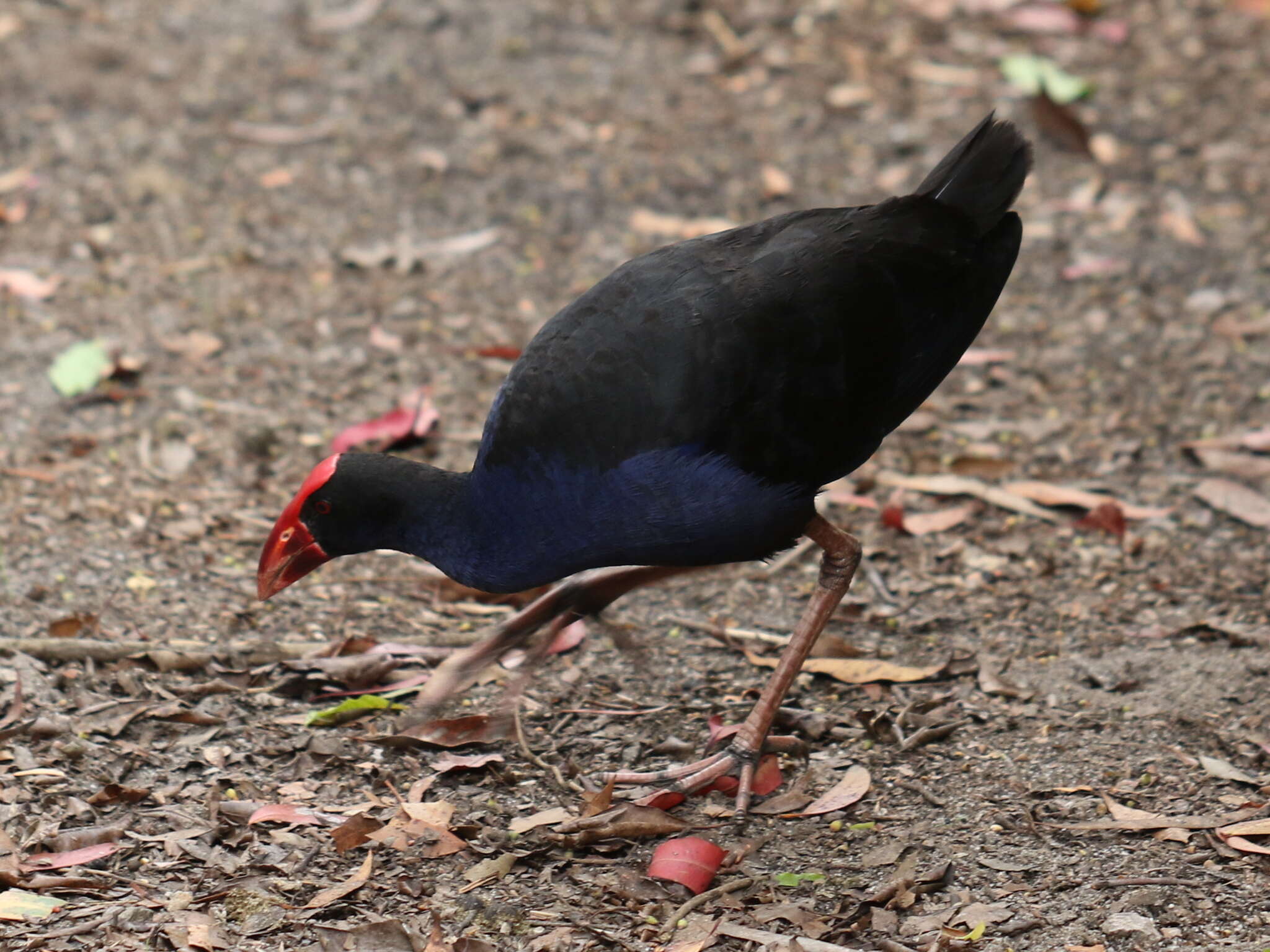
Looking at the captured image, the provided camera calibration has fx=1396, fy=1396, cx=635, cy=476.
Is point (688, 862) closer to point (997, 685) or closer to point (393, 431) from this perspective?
point (997, 685)

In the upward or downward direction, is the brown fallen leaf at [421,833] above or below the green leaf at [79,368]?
below

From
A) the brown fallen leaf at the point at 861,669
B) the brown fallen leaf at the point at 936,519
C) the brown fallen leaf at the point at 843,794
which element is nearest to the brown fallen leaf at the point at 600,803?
the brown fallen leaf at the point at 843,794

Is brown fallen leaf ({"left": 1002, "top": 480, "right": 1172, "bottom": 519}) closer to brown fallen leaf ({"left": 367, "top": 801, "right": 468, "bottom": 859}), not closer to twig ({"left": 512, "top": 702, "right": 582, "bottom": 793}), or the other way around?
twig ({"left": 512, "top": 702, "right": 582, "bottom": 793})

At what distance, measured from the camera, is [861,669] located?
13.6 feet

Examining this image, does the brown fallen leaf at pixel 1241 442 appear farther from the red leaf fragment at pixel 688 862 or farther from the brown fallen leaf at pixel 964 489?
the red leaf fragment at pixel 688 862

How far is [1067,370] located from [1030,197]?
4.79 ft

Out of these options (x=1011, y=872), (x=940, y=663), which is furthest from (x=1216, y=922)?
(x=940, y=663)

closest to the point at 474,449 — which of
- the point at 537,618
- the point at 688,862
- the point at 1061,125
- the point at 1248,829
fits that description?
the point at 537,618

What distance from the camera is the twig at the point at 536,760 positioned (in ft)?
12.0

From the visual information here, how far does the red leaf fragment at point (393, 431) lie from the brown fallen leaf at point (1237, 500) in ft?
9.15

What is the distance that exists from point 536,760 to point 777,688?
2.21ft

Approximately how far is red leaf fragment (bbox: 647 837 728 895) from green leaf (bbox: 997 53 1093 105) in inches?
206

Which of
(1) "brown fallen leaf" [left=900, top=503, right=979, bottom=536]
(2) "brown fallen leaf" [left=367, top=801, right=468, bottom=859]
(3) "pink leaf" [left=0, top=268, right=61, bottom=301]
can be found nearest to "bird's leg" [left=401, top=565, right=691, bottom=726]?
(2) "brown fallen leaf" [left=367, top=801, right=468, bottom=859]

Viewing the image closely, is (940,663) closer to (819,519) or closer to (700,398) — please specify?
(819,519)
